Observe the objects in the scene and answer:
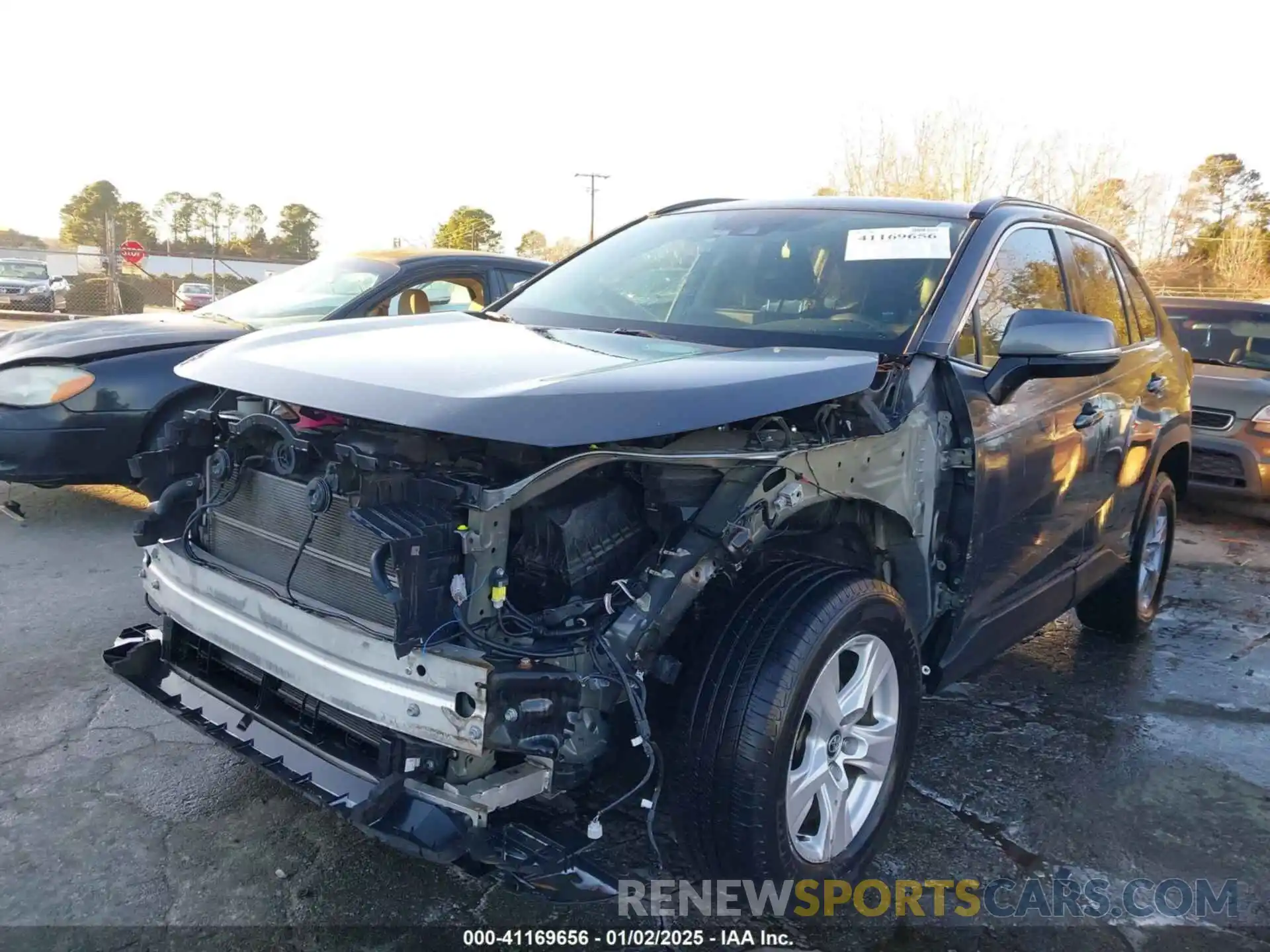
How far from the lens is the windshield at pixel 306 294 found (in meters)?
6.09

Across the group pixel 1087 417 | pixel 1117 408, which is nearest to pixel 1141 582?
pixel 1117 408

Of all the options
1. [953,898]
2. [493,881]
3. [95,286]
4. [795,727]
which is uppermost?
[95,286]

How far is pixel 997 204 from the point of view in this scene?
3.48m

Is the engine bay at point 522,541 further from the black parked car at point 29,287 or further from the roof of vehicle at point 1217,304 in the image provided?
the black parked car at point 29,287

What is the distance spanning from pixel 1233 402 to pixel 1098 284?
13.7 feet

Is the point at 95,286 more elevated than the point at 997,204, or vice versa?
the point at 997,204

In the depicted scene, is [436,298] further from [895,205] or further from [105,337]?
[895,205]

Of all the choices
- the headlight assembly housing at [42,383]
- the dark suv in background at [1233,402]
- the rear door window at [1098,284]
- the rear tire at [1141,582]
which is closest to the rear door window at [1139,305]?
the rear door window at [1098,284]

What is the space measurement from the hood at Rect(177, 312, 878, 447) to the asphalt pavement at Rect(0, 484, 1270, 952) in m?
1.16

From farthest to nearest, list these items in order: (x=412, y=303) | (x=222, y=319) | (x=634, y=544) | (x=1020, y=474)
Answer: (x=222, y=319), (x=412, y=303), (x=1020, y=474), (x=634, y=544)

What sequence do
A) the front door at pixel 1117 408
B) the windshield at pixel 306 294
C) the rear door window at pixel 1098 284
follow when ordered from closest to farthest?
the front door at pixel 1117 408
the rear door window at pixel 1098 284
the windshield at pixel 306 294

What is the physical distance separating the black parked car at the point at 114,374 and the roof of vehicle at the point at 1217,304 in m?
6.29

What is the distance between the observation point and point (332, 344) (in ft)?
9.07

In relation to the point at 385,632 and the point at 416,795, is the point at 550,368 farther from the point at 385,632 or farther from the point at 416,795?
the point at 416,795
